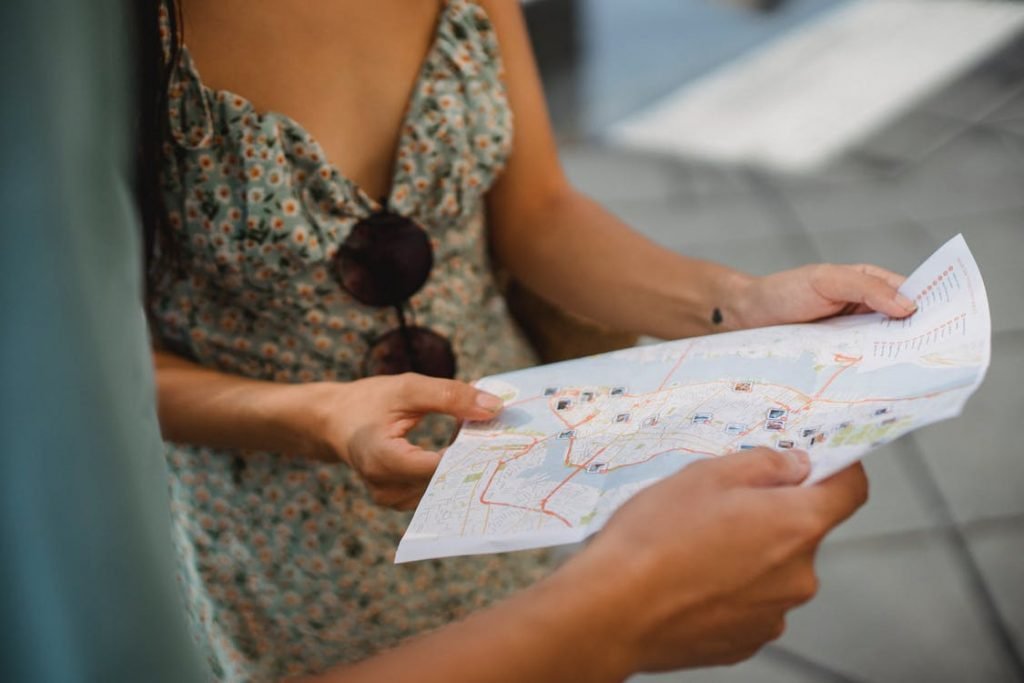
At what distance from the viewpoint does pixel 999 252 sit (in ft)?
7.82

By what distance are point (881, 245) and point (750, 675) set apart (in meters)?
1.33

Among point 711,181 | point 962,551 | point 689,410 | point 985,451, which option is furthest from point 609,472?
point 711,181

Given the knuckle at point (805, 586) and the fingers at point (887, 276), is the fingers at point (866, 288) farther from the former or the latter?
the knuckle at point (805, 586)

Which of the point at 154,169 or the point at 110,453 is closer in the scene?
the point at 110,453

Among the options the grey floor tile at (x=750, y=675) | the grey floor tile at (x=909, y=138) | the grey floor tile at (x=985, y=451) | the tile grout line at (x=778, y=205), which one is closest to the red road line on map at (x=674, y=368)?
the grey floor tile at (x=750, y=675)

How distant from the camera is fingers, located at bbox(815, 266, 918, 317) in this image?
2.41 feet

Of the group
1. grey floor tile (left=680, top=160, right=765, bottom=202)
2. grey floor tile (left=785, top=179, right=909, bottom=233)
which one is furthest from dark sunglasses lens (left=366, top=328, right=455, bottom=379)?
grey floor tile (left=680, top=160, right=765, bottom=202)

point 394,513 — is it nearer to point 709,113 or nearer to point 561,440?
point 561,440

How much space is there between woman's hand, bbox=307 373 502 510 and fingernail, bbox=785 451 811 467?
25 centimetres

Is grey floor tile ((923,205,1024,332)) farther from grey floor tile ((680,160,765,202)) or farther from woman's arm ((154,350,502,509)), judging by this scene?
woman's arm ((154,350,502,509))

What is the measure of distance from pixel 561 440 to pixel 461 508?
0.11 meters

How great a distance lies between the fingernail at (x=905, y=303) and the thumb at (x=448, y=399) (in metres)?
0.33

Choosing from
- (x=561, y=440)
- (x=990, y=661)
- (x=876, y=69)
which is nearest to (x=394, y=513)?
(x=561, y=440)

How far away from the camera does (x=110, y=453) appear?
367 mm
